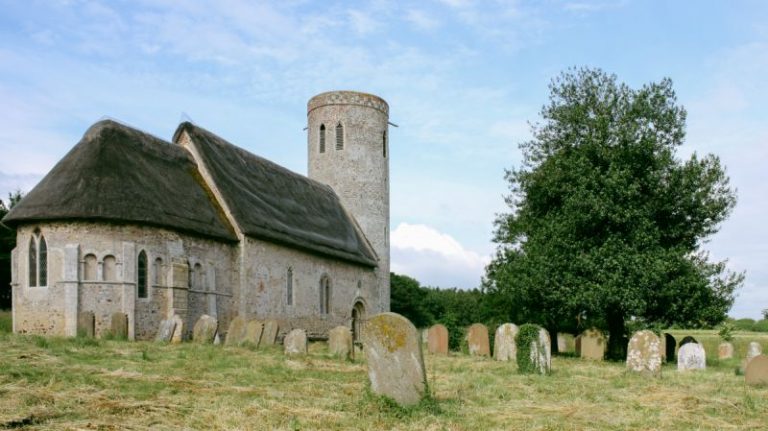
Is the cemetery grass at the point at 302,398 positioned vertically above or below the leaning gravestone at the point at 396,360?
below

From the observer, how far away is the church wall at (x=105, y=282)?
70.2 feet

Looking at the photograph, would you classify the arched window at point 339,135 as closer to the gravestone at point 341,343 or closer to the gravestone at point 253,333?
the gravestone at point 253,333

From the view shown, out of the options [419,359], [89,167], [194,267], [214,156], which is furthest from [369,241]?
[419,359]

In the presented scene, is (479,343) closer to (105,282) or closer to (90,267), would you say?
(105,282)

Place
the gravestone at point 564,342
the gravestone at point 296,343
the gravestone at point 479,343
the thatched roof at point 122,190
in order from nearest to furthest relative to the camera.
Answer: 1. the gravestone at point 296,343
2. the gravestone at point 479,343
3. the thatched roof at point 122,190
4. the gravestone at point 564,342

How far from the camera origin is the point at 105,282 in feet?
70.8

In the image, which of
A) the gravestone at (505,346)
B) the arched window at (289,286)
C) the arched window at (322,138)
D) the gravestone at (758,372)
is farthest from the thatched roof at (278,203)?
the gravestone at (758,372)

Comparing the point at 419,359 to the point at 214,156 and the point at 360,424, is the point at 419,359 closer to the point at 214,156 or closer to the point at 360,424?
the point at 360,424

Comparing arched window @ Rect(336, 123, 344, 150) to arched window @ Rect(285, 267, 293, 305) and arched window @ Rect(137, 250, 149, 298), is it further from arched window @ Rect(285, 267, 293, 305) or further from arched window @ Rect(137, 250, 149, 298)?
arched window @ Rect(137, 250, 149, 298)

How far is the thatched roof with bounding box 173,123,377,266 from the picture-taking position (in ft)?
87.0

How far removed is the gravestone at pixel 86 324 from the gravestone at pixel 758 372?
51.2 ft

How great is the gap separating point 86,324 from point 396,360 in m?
12.5

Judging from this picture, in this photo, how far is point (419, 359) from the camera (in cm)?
1034

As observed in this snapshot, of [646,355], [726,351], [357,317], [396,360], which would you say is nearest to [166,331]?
[396,360]
